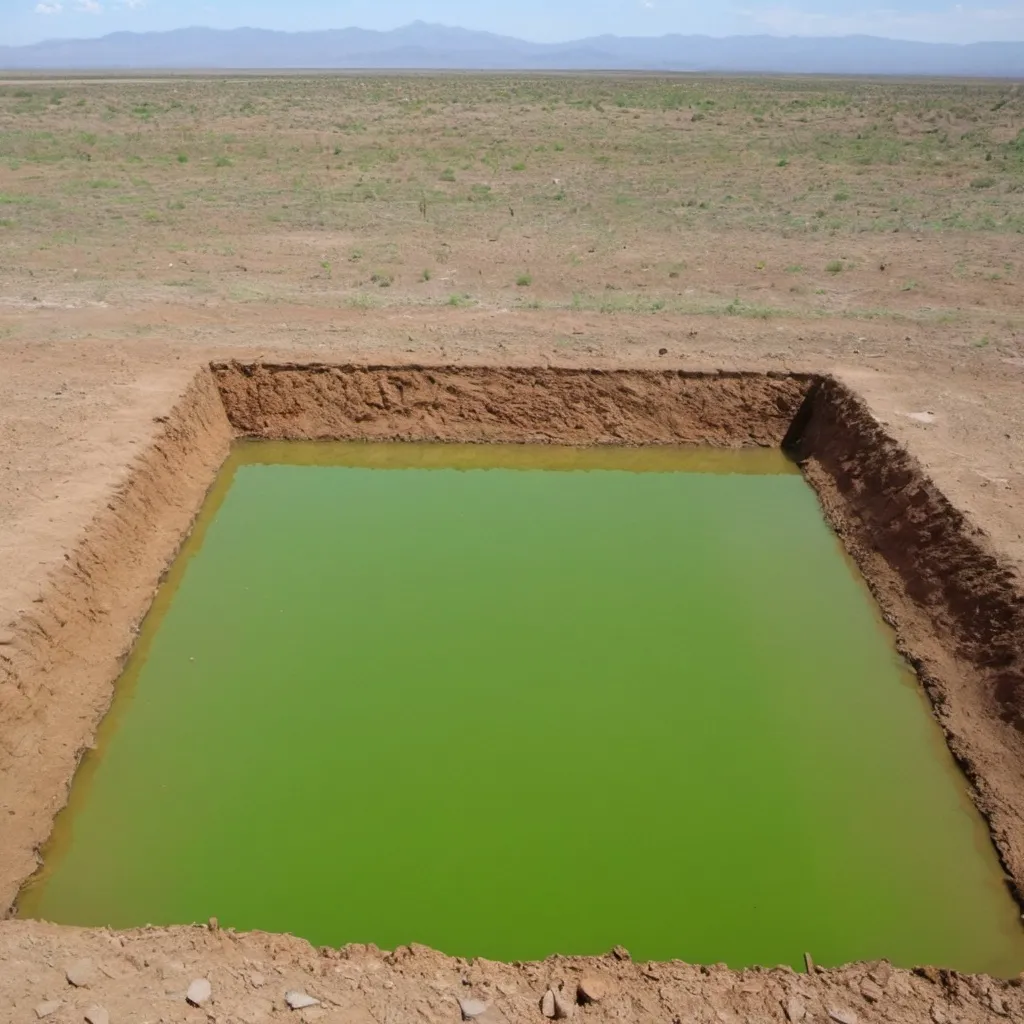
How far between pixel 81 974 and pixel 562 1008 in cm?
241

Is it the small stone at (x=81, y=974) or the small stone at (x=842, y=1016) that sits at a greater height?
the small stone at (x=81, y=974)

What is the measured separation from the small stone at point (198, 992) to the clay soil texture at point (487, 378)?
0.05 m

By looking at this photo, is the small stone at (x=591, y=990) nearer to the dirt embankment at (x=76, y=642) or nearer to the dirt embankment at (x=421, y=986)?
the dirt embankment at (x=421, y=986)

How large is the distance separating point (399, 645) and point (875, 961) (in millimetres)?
4185

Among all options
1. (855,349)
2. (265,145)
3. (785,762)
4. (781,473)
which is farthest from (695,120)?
(785,762)

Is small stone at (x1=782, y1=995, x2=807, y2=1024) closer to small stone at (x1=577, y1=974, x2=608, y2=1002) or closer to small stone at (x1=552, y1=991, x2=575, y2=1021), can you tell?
small stone at (x1=577, y1=974, x2=608, y2=1002)

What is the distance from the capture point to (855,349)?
1203 centimetres

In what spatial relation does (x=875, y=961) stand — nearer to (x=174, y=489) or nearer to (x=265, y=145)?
(x=174, y=489)

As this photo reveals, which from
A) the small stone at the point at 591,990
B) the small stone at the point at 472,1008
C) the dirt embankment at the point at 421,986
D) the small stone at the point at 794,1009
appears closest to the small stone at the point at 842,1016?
the dirt embankment at the point at 421,986

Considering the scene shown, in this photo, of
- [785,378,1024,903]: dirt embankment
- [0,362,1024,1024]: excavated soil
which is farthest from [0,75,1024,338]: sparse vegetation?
[785,378,1024,903]: dirt embankment

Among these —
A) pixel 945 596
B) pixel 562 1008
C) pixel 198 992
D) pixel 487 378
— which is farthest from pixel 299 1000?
pixel 487 378

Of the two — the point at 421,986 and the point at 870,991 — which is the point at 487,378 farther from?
the point at 870,991

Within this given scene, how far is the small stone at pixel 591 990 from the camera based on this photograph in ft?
14.5

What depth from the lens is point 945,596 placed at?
7.66 meters
